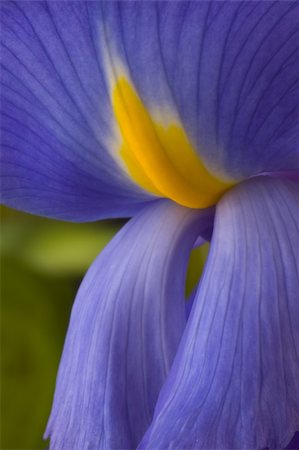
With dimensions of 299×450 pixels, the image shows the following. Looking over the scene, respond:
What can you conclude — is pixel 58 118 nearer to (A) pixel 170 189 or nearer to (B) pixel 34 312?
(A) pixel 170 189

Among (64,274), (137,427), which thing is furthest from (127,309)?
(64,274)

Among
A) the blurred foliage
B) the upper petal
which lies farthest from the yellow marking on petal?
the blurred foliage

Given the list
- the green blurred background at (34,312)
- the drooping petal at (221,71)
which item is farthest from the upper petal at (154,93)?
the green blurred background at (34,312)

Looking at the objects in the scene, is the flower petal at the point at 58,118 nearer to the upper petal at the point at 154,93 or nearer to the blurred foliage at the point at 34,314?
the upper petal at the point at 154,93

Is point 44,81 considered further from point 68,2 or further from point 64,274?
point 64,274

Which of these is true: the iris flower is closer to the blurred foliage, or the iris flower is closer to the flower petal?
the flower petal

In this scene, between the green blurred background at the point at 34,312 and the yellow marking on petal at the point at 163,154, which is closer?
the yellow marking on petal at the point at 163,154
